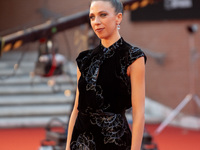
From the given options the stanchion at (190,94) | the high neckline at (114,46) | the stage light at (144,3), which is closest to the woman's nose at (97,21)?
the high neckline at (114,46)

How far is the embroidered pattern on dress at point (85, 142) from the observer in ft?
5.46

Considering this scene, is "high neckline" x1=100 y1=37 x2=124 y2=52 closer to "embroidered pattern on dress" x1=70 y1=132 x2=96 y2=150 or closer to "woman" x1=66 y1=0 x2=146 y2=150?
"woman" x1=66 y1=0 x2=146 y2=150

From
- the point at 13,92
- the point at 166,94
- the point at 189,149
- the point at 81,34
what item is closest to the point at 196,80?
the point at 166,94

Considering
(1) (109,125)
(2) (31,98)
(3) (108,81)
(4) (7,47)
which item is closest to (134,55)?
(3) (108,81)

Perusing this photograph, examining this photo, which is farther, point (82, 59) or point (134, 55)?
point (82, 59)

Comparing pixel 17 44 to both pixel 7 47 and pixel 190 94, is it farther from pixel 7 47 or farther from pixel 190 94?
pixel 190 94

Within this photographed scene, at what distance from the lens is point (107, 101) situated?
1.65 metres

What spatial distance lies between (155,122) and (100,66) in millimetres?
7154

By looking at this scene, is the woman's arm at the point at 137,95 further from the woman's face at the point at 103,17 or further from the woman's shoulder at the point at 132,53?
the woman's face at the point at 103,17

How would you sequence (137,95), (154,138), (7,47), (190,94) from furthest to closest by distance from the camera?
1. (190,94)
2. (154,138)
3. (7,47)
4. (137,95)

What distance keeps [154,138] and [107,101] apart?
19.0 feet

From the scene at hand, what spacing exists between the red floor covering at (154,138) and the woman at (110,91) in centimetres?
484

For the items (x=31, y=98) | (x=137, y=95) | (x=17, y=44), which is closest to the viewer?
(x=137, y=95)

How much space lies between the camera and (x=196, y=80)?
29.0ft
